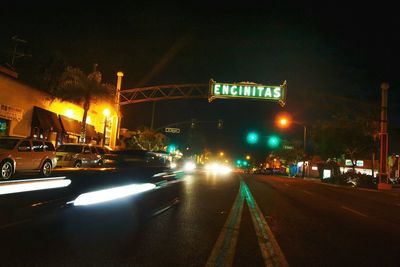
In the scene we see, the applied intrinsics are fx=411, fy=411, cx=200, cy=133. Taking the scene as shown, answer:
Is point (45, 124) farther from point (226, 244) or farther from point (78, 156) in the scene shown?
point (226, 244)

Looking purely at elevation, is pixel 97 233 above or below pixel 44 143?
below

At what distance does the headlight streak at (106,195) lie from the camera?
12.2 metres

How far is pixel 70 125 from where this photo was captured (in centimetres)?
3984

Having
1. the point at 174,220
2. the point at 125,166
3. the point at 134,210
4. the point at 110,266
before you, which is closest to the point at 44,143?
the point at 125,166

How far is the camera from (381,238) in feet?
30.2

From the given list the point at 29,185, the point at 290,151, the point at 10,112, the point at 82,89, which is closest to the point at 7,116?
the point at 10,112

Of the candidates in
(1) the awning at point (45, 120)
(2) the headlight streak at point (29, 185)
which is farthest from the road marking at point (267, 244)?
(1) the awning at point (45, 120)

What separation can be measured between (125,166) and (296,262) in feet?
59.9

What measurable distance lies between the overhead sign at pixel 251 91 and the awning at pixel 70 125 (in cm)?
1438

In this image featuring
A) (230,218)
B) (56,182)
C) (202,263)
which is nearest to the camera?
(202,263)

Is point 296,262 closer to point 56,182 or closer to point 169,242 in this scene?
point 169,242

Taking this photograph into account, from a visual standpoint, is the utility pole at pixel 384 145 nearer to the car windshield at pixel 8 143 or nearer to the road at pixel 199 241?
the road at pixel 199 241

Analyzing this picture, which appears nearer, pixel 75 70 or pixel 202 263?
pixel 202 263

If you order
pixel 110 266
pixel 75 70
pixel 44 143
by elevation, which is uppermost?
pixel 75 70
